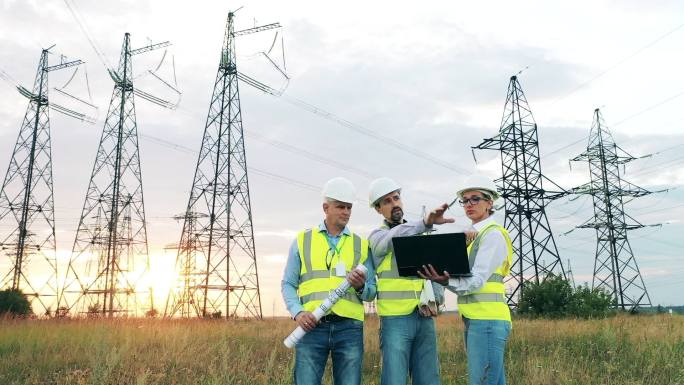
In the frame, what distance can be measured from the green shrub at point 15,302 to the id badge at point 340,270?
31.5 metres

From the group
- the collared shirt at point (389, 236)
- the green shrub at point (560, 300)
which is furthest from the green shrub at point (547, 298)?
the collared shirt at point (389, 236)

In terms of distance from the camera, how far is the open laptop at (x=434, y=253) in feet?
12.6

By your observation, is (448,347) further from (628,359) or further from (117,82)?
(117,82)

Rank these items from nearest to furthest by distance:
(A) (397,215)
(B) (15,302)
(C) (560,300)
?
(A) (397,215) < (C) (560,300) < (B) (15,302)

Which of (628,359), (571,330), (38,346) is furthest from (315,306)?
(571,330)

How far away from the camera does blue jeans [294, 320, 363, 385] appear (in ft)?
13.1

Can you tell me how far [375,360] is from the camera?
Answer: 950 centimetres

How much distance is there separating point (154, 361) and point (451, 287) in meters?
6.04

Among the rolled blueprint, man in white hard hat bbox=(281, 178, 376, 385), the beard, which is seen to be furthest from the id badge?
the beard

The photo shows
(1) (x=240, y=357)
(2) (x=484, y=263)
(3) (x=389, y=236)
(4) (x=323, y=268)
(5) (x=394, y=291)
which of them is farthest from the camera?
(1) (x=240, y=357)

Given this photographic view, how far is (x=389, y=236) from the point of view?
14.0 ft

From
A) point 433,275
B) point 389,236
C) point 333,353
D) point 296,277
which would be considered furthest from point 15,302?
point 433,275

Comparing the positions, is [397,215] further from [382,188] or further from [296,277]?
[296,277]

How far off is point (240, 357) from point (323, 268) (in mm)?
5937
